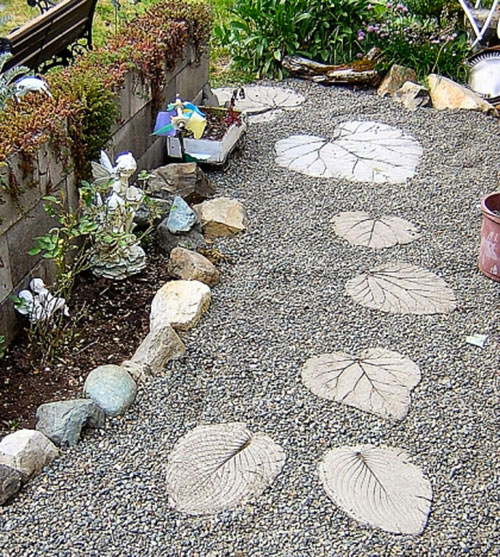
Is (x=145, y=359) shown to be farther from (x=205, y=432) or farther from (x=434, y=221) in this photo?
(x=434, y=221)

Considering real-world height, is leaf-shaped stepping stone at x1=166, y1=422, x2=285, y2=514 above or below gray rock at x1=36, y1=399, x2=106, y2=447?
below

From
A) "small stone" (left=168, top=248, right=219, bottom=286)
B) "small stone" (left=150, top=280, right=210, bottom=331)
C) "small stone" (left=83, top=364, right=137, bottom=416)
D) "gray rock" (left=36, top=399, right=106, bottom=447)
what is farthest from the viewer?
"small stone" (left=168, top=248, right=219, bottom=286)

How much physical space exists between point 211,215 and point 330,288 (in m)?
0.82

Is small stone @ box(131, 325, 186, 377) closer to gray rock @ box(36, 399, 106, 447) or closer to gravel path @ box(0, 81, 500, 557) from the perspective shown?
gravel path @ box(0, 81, 500, 557)

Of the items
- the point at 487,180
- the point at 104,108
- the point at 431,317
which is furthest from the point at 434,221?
the point at 104,108

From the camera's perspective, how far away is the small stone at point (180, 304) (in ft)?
9.54

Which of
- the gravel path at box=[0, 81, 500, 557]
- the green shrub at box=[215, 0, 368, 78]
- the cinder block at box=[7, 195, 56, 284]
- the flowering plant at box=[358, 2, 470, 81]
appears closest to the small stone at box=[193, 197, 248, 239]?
the gravel path at box=[0, 81, 500, 557]

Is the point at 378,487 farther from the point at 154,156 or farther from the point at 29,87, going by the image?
the point at 154,156

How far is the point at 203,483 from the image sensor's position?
2.20 m

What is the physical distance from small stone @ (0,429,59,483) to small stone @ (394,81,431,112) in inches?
165

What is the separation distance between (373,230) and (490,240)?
672 millimetres

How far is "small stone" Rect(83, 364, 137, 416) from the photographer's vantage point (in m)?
2.45

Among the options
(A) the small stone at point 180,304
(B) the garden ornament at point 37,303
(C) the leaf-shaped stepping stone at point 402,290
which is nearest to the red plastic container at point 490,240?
(C) the leaf-shaped stepping stone at point 402,290

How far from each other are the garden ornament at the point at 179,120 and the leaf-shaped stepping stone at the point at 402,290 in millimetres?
1398
